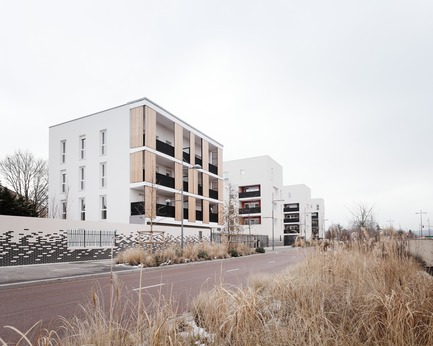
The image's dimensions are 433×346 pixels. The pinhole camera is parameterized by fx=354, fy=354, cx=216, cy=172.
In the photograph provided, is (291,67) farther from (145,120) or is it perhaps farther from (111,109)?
(111,109)

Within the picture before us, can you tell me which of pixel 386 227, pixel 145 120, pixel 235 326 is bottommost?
pixel 235 326

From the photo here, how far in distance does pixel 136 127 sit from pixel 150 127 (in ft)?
3.88

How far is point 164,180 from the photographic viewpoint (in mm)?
32656

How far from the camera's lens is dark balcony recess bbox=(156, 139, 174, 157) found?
3218 centimetres

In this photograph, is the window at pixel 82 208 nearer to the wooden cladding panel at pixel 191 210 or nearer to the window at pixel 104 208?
the window at pixel 104 208

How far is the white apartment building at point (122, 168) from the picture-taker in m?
29.8

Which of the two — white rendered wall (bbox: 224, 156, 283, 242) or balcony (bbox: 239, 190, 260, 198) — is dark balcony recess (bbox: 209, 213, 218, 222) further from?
balcony (bbox: 239, 190, 260, 198)

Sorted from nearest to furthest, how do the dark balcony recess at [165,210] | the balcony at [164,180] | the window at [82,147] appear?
the dark balcony recess at [165,210]
the balcony at [164,180]
the window at [82,147]

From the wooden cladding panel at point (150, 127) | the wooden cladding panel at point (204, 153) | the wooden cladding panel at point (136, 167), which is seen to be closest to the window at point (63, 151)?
the wooden cladding panel at point (136, 167)

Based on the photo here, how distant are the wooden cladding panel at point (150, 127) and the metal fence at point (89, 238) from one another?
9.46 meters

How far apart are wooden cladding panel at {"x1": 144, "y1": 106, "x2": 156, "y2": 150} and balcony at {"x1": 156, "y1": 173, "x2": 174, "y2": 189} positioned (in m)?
Result: 2.78

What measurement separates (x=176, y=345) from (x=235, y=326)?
3.17 feet

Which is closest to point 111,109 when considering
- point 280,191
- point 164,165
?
point 164,165

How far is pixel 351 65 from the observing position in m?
11.5
